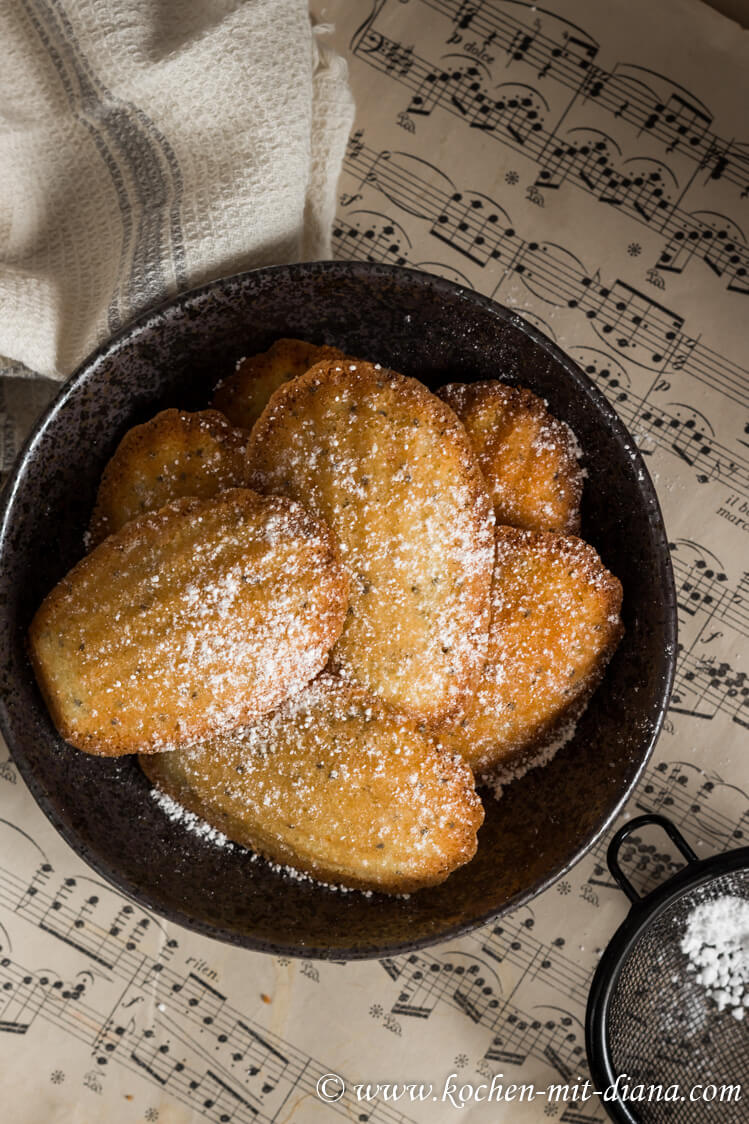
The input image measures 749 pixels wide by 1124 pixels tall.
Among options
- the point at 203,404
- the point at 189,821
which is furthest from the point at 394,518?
the point at 189,821

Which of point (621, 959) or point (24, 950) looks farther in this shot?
point (24, 950)

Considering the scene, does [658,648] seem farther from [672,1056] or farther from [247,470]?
[672,1056]

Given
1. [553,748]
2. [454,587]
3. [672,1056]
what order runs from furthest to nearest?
1. [672,1056]
2. [553,748]
3. [454,587]

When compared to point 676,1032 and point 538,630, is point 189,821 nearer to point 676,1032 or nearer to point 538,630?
point 538,630

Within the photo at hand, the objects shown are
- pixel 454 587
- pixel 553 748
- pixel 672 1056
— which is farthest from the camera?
→ pixel 672 1056

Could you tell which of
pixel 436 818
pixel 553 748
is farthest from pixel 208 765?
pixel 553 748
